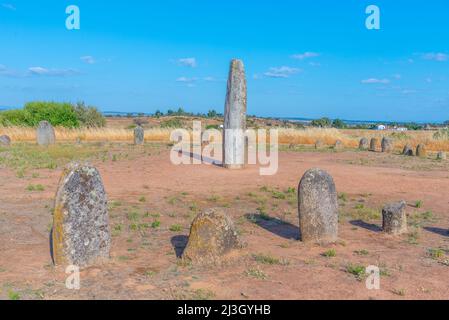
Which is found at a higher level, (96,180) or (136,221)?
(96,180)

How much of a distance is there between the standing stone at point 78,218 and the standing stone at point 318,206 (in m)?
3.56

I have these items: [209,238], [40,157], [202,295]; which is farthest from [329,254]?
[40,157]

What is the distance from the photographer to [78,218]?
6785 mm

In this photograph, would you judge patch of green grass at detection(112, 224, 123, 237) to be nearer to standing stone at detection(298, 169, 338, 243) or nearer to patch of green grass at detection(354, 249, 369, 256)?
standing stone at detection(298, 169, 338, 243)

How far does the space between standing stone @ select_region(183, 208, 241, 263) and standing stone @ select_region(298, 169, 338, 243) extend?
5.67 ft

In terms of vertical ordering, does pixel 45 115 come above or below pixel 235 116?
above

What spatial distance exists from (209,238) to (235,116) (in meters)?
11.3

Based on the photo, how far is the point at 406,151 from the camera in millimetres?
26016

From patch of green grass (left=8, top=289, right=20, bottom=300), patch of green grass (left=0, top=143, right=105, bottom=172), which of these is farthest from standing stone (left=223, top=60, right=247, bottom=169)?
patch of green grass (left=8, top=289, right=20, bottom=300)

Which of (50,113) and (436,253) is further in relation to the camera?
(50,113)

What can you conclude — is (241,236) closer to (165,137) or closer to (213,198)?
(213,198)

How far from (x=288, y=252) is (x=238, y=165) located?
10.6 metres
